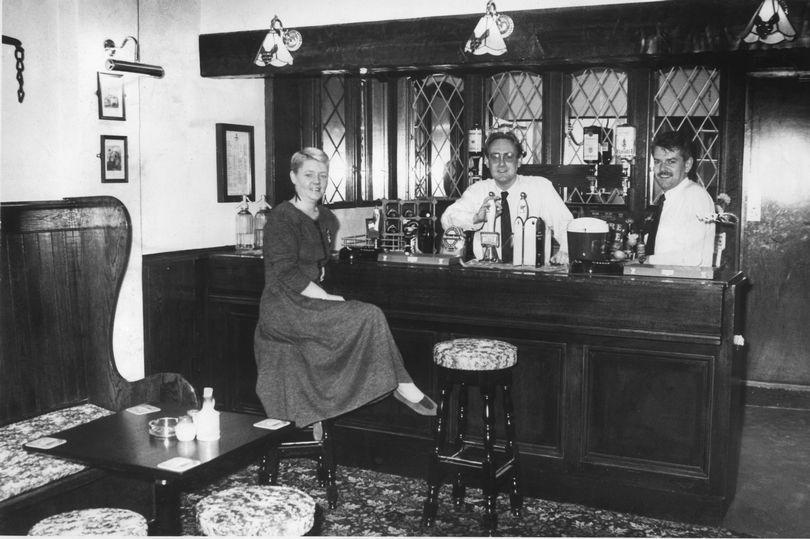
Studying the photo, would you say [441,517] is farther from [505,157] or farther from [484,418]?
[505,157]

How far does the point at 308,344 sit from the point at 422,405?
2.32 feet

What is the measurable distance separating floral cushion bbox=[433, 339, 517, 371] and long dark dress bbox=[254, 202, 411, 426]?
328 mm

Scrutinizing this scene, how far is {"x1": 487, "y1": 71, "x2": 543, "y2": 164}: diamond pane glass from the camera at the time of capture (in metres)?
7.07

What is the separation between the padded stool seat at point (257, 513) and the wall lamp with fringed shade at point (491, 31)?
8.68 feet

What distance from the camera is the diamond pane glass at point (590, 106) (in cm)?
688

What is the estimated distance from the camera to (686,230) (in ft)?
14.9

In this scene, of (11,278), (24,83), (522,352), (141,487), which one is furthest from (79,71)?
(522,352)

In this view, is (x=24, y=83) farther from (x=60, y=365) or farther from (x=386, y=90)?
(x=386, y=90)

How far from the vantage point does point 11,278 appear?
3887mm

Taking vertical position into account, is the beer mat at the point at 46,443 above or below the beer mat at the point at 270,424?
above

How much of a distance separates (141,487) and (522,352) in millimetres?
2024

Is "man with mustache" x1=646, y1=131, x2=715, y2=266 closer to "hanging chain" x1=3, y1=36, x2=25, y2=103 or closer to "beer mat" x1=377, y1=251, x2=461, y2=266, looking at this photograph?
"beer mat" x1=377, y1=251, x2=461, y2=266

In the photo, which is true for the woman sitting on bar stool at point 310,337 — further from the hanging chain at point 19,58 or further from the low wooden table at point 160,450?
the hanging chain at point 19,58

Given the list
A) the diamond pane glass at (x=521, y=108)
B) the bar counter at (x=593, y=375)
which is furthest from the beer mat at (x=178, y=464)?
the diamond pane glass at (x=521, y=108)
